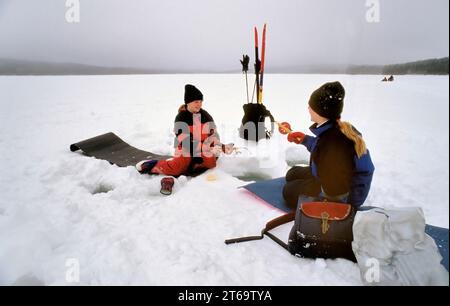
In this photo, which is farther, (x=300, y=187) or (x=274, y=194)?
(x=274, y=194)

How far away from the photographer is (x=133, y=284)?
1862 mm

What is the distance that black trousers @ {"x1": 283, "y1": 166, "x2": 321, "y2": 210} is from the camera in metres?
2.71

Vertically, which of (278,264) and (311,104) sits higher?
(311,104)

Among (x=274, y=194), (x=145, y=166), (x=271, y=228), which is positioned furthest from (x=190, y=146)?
(x=271, y=228)

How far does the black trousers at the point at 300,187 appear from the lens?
2707 millimetres

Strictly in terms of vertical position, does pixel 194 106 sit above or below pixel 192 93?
below

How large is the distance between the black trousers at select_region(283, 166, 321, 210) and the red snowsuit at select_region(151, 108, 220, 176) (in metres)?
1.39

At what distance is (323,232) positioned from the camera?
202 cm

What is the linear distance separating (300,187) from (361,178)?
0.59 meters

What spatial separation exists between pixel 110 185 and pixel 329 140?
265cm

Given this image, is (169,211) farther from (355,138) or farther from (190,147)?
(355,138)

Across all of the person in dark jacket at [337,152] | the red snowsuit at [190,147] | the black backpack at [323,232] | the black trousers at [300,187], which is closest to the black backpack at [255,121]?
the red snowsuit at [190,147]
